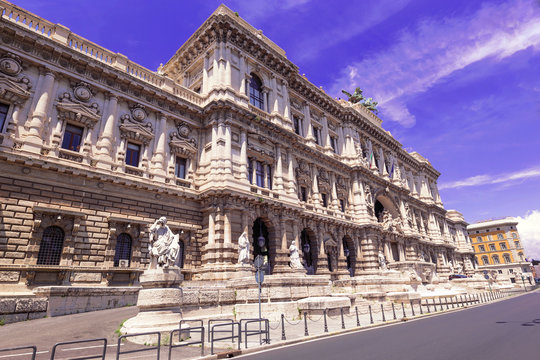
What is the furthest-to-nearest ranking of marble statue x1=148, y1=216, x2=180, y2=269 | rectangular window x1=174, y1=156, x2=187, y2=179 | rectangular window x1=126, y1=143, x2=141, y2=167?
rectangular window x1=174, y1=156, x2=187, y2=179, rectangular window x1=126, y1=143, x2=141, y2=167, marble statue x1=148, y1=216, x2=180, y2=269

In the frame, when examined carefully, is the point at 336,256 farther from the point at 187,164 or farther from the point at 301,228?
the point at 187,164

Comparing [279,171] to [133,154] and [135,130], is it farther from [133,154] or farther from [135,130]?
[135,130]

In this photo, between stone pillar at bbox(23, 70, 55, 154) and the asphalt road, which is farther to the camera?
stone pillar at bbox(23, 70, 55, 154)

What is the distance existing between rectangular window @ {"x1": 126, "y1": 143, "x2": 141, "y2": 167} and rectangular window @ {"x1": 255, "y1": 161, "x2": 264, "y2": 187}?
8.04 meters

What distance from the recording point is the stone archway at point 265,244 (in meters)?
21.2

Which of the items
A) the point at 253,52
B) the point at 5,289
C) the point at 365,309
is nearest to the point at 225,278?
the point at 365,309

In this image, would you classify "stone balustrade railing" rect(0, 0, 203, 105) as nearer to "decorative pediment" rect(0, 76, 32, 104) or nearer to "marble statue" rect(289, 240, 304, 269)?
"decorative pediment" rect(0, 76, 32, 104)

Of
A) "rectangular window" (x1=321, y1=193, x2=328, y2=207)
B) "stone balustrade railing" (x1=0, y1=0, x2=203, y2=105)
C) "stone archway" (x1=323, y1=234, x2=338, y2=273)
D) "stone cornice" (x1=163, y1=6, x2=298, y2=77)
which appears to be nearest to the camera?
"stone balustrade railing" (x1=0, y1=0, x2=203, y2=105)

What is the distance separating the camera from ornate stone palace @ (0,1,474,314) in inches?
556

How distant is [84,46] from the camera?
17.7m

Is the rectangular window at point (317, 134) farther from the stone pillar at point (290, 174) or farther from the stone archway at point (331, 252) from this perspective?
the stone archway at point (331, 252)

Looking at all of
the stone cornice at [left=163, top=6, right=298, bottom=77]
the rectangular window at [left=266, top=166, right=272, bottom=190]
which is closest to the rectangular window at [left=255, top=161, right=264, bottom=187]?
the rectangular window at [left=266, top=166, right=272, bottom=190]

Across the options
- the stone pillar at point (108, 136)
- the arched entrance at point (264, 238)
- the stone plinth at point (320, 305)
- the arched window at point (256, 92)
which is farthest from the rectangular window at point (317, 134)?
the stone plinth at point (320, 305)

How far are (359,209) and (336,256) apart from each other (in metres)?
6.52
